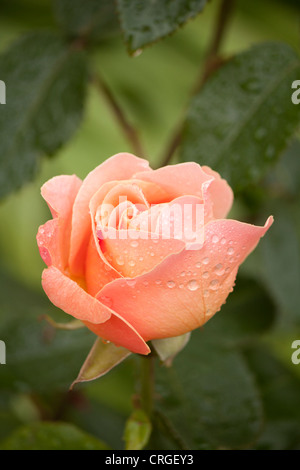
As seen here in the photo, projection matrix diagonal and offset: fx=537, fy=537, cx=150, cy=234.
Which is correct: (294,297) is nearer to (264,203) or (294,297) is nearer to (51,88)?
(264,203)

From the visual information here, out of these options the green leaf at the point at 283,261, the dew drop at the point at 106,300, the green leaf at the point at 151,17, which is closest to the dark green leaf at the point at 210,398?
the green leaf at the point at 283,261

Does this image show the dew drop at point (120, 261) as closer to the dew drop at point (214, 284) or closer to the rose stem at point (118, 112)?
the dew drop at point (214, 284)

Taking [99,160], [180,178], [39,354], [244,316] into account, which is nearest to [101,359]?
[180,178]

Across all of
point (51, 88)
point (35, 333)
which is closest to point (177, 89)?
point (51, 88)

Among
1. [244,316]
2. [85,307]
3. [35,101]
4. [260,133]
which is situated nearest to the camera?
[85,307]

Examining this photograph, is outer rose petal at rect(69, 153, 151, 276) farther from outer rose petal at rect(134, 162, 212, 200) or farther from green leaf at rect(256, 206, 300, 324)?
green leaf at rect(256, 206, 300, 324)

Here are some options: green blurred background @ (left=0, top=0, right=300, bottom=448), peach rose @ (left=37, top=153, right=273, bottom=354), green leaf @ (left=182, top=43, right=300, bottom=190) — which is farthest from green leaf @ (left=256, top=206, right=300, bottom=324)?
peach rose @ (left=37, top=153, right=273, bottom=354)

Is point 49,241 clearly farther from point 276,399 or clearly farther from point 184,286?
point 276,399
